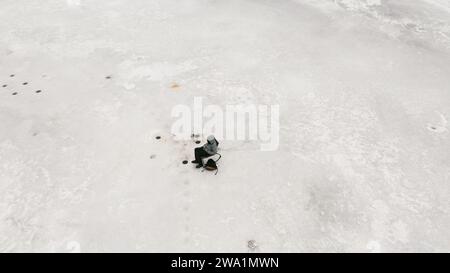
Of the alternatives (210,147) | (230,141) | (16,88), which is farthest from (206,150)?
(16,88)

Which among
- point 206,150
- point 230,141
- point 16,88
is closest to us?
point 206,150

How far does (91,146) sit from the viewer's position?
550 centimetres

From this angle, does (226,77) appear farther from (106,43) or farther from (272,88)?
(106,43)

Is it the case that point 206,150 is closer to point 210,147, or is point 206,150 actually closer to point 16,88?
point 210,147

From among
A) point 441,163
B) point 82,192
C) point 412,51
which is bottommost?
point 82,192

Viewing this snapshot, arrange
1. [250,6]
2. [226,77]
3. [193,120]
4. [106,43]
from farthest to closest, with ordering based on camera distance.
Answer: [250,6]
[106,43]
[226,77]
[193,120]

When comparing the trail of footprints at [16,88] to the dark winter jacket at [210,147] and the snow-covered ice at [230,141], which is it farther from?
the dark winter jacket at [210,147]

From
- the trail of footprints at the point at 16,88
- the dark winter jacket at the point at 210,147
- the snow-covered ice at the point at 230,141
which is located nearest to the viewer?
the snow-covered ice at the point at 230,141

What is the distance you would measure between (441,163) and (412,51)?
357cm

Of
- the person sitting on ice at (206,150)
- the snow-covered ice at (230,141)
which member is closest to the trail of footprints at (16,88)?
the snow-covered ice at (230,141)

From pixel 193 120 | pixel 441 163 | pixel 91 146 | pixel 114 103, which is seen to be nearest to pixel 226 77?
pixel 193 120

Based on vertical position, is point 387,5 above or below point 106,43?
above

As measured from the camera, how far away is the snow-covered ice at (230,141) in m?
4.31

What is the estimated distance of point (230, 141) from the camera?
18.2 ft
